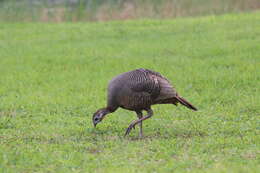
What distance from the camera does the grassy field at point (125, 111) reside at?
692cm

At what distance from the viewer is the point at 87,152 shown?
23.8ft

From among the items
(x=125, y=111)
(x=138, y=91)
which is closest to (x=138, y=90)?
(x=138, y=91)

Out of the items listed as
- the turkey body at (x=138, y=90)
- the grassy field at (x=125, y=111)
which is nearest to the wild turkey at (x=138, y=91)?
the turkey body at (x=138, y=90)

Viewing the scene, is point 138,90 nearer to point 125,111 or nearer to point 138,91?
point 138,91

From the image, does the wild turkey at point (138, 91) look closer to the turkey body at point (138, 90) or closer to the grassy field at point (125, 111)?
the turkey body at point (138, 90)

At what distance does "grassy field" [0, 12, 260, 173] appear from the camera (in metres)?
6.92

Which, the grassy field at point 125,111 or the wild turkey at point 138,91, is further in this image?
the wild turkey at point 138,91

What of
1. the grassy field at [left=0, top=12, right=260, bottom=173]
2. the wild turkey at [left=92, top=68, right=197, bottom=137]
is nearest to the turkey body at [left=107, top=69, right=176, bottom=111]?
the wild turkey at [left=92, top=68, right=197, bottom=137]

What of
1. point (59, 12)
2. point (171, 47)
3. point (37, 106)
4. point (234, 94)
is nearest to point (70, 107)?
point (37, 106)

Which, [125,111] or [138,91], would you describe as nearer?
[138,91]

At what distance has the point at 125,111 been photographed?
32.6 ft

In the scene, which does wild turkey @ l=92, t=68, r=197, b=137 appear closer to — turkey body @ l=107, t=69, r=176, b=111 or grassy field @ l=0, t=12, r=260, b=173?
turkey body @ l=107, t=69, r=176, b=111

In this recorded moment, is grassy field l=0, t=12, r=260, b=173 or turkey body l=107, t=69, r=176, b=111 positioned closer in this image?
grassy field l=0, t=12, r=260, b=173

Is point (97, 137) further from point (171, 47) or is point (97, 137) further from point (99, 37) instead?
point (99, 37)
